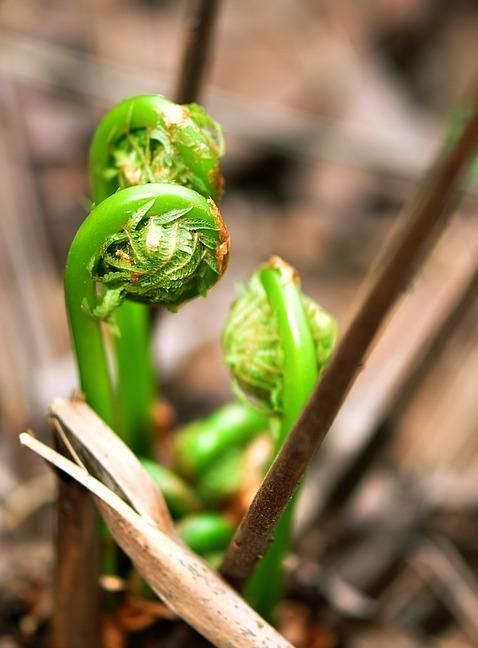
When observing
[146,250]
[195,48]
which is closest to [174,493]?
[146,250]

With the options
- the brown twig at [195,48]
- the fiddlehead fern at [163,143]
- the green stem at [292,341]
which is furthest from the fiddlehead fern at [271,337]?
the brown twig at [195,48]

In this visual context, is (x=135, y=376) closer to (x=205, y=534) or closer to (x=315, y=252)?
(x=205, y=534)

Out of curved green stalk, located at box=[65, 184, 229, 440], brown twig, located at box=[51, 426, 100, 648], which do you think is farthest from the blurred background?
curved green stalk, located at box=[65, 184, 229, 440]

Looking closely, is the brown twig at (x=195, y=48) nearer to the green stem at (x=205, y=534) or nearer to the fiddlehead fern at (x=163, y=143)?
the fiddlehead fern at (x=163, y=143)

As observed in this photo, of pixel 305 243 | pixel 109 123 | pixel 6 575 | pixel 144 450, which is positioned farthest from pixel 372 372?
pixel 109 123

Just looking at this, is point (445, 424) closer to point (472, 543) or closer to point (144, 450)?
point (472, 543)

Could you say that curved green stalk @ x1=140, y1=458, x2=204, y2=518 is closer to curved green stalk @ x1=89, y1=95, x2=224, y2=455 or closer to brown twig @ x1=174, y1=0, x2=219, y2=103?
curved green stalk @ x1=89, y1=95, x2=224, y2=455
